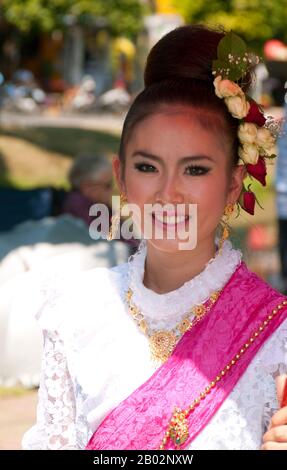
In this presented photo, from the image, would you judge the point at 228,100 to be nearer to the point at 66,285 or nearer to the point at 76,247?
the point at 66,285

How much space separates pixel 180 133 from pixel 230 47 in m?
0.25

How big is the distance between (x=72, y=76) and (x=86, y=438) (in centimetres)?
4367

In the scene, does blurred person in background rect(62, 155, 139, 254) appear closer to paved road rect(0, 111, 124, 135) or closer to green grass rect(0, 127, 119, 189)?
green grass rect(0, 127, 119, 189)

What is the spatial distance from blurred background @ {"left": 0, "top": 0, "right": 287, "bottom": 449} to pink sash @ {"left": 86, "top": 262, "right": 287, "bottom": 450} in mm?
375

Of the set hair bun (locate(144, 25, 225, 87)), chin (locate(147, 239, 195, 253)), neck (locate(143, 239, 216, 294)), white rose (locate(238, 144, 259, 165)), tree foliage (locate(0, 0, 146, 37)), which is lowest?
neck (locate(143, 239, 216, 294))

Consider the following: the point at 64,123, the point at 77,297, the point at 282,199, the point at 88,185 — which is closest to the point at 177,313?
the point at 77,297

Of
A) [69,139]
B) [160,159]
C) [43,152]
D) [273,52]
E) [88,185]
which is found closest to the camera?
[160,159]

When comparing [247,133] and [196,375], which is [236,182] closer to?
[247,133]

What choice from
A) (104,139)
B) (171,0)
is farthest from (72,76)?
(104,139)

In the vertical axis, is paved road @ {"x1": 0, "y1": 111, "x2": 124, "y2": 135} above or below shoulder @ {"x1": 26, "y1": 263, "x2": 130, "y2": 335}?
above

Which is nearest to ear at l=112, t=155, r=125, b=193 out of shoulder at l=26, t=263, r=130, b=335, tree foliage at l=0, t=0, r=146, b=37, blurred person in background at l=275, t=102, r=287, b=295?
shoulder at l=26, t=263, r=130, b=335

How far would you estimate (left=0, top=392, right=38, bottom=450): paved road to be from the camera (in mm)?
4914

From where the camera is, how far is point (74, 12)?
133 ft

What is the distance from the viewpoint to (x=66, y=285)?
2479 mm
